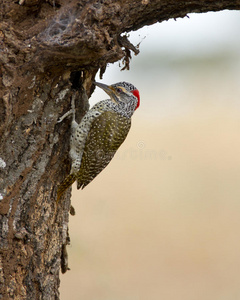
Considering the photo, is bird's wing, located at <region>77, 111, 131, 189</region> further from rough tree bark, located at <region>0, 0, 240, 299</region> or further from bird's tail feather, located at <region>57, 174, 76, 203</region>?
rough tree bark, located at <region>0, 0, 240, 299</region>

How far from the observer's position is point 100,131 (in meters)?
3.83

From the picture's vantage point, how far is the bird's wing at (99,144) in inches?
148

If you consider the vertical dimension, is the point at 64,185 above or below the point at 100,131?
below

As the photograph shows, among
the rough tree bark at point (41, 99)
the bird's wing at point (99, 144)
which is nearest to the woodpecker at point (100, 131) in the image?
the bird's wing at point (99, 144)

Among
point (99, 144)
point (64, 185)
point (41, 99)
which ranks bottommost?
point (64, 185)

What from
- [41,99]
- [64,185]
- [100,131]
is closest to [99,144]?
[100,131]

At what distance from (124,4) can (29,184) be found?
4.36 feet

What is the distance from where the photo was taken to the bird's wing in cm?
377

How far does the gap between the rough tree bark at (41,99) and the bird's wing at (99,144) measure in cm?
61

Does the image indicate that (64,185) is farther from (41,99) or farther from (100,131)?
(100,131)

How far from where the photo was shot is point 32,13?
2693 mm

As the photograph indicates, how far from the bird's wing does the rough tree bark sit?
0.61 metres

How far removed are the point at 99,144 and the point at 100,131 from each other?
0.12 m

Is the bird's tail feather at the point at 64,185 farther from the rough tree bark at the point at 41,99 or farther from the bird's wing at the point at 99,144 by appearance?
the bird's wing at the point at 99,144
